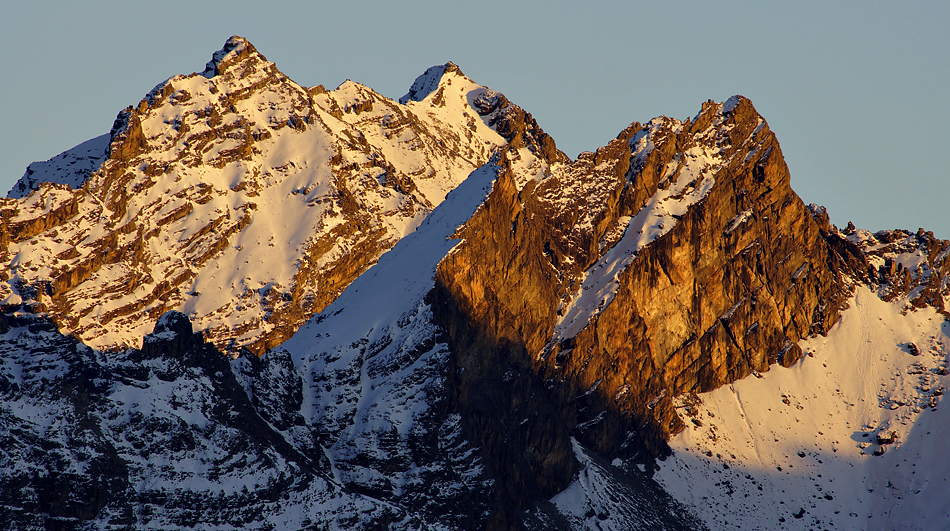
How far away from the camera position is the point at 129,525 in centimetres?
19900

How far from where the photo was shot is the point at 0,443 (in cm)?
19875

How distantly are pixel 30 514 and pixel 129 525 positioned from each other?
34.9 ft

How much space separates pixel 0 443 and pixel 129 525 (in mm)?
16626

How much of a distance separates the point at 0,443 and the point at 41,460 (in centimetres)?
481

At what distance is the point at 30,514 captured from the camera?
19575 centimetres

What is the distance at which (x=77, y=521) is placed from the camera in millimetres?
198125

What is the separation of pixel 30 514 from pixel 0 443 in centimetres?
887

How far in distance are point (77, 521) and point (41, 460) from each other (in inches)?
305

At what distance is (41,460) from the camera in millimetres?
198875

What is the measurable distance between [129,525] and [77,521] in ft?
18.3

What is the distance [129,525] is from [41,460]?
39.1ft
